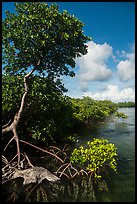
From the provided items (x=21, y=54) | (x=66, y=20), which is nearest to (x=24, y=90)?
(x=21, y=54)

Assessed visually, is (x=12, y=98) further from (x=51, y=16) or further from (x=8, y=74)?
(x=51, y=16)

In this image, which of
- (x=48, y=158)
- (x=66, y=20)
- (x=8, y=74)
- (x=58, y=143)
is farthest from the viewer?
(x=58, y=143)

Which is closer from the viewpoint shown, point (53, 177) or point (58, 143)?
point (53, 177)

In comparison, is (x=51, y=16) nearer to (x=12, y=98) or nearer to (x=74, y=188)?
(x=12, y=98)

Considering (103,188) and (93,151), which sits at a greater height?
(93,151)

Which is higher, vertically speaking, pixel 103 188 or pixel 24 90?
pixel 24 90

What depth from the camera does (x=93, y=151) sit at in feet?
39.0

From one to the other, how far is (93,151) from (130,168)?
457 centimetres

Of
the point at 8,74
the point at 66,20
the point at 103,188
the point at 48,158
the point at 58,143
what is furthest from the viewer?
the point at 58,143

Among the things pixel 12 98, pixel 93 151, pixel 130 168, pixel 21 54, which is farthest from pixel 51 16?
pixel 130 168

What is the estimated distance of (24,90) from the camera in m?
14.2

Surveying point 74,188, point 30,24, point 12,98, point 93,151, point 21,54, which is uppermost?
point 30,24

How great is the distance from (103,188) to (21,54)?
31.5 ft

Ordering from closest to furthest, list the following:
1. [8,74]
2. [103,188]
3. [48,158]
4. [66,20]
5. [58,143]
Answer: [103,188] → [66,20] → [8,74] → [48,158] → [58,143]
